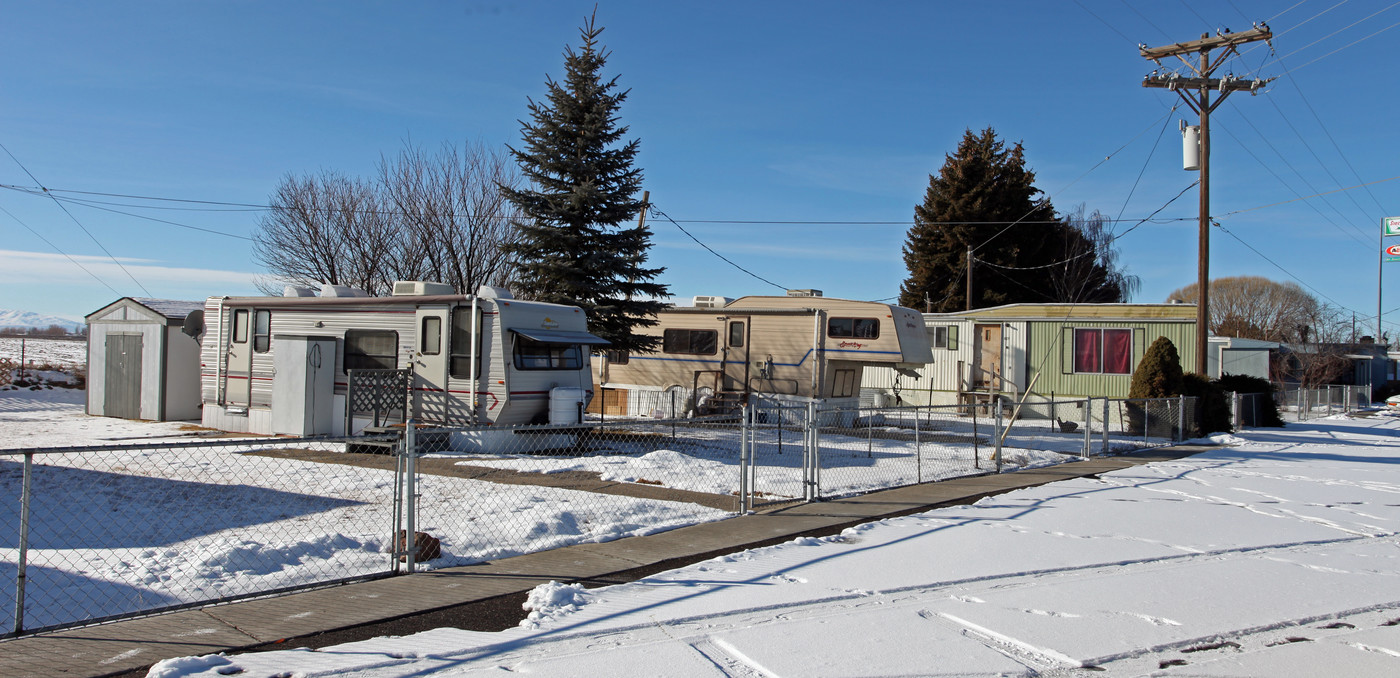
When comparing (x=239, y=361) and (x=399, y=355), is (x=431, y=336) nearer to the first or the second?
(x=399, y=355)

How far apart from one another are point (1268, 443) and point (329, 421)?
1951cm

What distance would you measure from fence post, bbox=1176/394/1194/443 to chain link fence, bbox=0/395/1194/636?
12.6 feet

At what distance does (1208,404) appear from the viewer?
21109 millimetres

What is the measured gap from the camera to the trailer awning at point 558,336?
46.9ft

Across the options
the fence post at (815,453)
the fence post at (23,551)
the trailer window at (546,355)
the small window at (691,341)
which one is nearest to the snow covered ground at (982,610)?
the fence post at (23,551)

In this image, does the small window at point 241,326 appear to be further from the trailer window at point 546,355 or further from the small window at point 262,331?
the trailer window at point 546,355

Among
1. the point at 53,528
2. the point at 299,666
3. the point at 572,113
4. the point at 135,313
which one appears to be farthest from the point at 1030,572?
the point at 135,313

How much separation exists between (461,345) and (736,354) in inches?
362

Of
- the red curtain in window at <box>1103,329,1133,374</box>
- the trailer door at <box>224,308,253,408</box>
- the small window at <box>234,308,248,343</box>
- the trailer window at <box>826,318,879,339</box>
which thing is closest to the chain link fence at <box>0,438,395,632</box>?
the trailer door at <box>224,308,253,408</box>

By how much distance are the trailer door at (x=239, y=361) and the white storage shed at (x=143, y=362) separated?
1.84 meters

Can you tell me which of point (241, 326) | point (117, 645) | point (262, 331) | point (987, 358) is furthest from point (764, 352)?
point (117, 645)

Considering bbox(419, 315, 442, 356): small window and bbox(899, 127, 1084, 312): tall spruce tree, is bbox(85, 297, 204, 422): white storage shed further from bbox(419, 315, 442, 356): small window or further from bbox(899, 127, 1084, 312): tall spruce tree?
bbox(899, 127, 1084, 312): tall spruce tree

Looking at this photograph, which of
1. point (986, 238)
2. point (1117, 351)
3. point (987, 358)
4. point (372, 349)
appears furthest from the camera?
point (986, 238)

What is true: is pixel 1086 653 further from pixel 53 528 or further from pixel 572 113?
pixel 572 113
